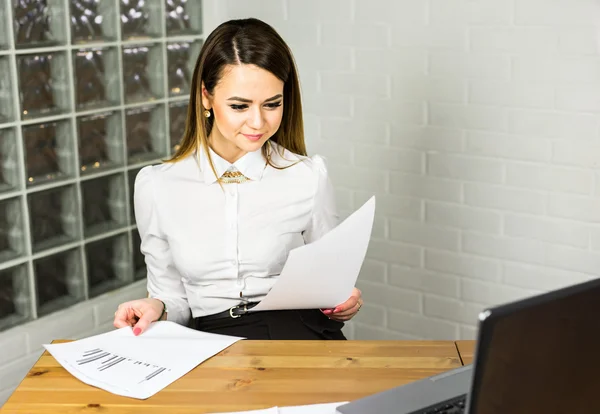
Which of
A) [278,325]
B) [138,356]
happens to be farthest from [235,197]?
[138,356]

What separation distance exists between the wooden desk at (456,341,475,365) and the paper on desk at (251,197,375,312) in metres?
0.25

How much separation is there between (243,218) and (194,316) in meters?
0.27

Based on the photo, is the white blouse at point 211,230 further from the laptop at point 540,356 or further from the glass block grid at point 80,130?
the laptop at point 540,356

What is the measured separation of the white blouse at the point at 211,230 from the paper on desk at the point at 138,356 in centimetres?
31

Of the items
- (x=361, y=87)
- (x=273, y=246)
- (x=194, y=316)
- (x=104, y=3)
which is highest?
(x=104, y=3)

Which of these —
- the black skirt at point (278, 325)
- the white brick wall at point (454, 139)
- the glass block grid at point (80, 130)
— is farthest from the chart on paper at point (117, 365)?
the white brick wall at point (454, 139)

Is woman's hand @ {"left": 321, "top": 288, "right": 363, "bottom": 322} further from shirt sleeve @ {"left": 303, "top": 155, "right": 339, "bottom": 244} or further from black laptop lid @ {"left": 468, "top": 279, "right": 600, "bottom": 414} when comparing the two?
black laptop lid @ {"left": 468, "top": 279, "right": 600, "bottom": 414}

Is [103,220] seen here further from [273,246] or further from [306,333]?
[306,333]

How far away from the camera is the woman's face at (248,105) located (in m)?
1.92

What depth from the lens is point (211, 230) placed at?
2.03 metres

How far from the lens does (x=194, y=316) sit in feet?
6.73

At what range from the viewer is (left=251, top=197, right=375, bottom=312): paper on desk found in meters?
1.60

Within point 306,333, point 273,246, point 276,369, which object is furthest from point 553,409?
point 273,246

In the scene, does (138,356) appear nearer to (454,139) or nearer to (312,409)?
(312,409)
